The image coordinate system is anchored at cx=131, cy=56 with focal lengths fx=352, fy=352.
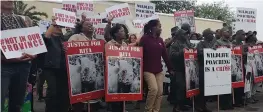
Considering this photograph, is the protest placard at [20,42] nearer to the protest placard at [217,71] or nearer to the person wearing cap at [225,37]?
the protest placard at [217,71]

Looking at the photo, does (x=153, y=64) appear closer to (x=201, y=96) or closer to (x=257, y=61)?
(x=201, y=96)

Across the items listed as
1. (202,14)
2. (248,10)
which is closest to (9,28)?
(248,10)

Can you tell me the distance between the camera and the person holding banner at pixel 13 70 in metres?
4.43

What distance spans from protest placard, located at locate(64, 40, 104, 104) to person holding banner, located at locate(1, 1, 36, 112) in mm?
775

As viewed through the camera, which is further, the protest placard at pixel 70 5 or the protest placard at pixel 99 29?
the protest placard at pixel 70 5

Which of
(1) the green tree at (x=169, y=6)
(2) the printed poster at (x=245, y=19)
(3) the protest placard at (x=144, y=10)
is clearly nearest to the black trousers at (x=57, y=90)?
(3) the protest placard at (x=144, y=10)

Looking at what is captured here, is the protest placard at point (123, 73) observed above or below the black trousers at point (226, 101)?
above

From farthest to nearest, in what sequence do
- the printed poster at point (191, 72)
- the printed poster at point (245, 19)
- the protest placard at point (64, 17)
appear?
the printed poster at point (245, 19), the protest placard at point (64, 17), the printed poster at point (191, 72)

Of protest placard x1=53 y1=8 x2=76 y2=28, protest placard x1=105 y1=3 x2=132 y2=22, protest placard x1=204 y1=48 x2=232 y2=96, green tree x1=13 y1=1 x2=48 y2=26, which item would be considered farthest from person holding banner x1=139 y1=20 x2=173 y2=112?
green tree x1=13 y1=1 x2=48 y2=26

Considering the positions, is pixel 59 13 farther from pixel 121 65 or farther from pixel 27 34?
pixel 27 34

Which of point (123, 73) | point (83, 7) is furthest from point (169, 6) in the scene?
point (123, 73)

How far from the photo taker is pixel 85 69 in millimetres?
5434

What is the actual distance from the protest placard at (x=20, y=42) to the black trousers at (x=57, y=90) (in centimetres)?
104

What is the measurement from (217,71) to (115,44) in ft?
7.51
